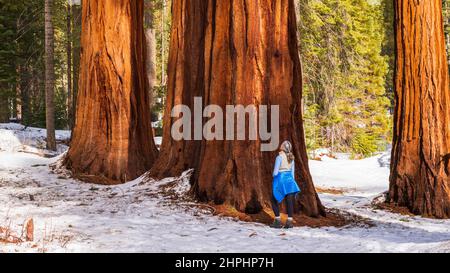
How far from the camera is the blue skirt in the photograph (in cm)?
810

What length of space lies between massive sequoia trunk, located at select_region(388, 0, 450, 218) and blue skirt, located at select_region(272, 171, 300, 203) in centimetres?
365

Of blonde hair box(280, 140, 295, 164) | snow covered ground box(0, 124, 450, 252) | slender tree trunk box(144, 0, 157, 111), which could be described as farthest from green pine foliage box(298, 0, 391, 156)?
blonde hair box(280, 140, 295, 164)

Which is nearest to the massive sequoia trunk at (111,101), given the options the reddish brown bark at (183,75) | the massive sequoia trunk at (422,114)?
the reddish brown bark at (183,75)

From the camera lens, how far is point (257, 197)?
877 centimetres

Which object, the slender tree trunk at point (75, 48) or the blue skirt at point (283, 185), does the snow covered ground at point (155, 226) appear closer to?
the blue skirt at point (283, 185)

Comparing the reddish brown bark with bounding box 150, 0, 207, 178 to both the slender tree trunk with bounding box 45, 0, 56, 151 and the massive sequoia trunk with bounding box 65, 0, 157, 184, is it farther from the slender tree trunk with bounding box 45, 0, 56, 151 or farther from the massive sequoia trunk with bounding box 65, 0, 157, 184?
the slender tree trunk with bounding box 45, 0, 56, 151

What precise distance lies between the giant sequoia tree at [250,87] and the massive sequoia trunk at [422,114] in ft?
8.42

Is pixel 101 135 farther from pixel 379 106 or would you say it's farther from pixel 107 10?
pixel 379 106

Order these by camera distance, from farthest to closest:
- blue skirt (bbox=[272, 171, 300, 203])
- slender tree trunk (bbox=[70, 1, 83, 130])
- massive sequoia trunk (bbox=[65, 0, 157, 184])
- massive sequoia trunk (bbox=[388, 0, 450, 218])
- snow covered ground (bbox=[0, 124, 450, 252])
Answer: slender tree trunk (bbox=[70, 1, 83, 130]) → massive sequoia trunk (bbox=[65, 0, 157, 184]) → massive sequoia trunk (bbox=[388, 0, 450, 218]) → blue skirt (bbox=[272, 171, 300, 203]) → snow covered ground (bbox=[0, 124, 450, 252])

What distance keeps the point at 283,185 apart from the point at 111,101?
6.45 m

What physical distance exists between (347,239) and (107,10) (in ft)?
28.0

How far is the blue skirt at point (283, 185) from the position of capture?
8102mm

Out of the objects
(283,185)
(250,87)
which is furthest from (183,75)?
(283,185)
